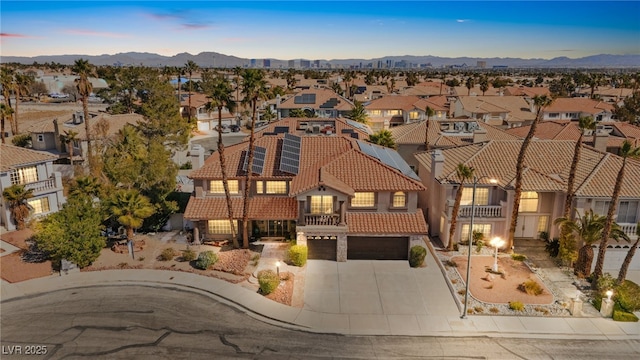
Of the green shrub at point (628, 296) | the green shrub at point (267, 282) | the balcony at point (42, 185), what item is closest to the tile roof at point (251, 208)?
the green shrub at point (267, 282)

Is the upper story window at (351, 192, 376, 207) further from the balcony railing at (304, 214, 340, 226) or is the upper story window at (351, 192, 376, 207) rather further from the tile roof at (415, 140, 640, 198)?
the tile roof at (415, 140, 640, 198)

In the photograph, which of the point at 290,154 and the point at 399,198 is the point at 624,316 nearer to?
the point at 399,198

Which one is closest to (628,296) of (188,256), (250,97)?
(250,97)

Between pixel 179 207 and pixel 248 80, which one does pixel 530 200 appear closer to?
pixel 248 80

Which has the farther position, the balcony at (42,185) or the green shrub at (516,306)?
the balcony at (42,185)

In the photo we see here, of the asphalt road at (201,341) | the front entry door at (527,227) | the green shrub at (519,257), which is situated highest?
the front entry door at (527,227)

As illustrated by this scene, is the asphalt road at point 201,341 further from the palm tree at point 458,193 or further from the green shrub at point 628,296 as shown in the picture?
the palm tree at point 458,193
